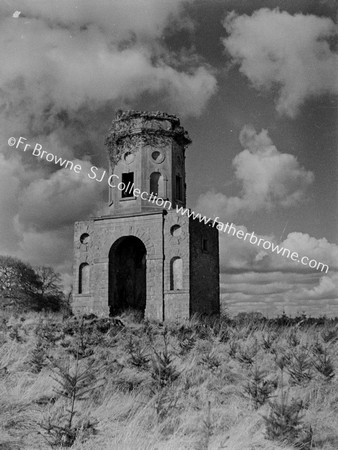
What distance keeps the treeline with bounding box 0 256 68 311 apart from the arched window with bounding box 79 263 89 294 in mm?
8732

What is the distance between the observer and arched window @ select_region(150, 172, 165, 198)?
28.2 meters

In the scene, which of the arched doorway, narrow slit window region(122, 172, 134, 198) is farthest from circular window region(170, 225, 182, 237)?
narrow slit window region(122, 172, 134, 198)

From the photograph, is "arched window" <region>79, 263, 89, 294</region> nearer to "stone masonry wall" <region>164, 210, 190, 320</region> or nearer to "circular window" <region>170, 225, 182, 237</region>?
"stone masonry wall" <region>164, 210, 190, 320</region>

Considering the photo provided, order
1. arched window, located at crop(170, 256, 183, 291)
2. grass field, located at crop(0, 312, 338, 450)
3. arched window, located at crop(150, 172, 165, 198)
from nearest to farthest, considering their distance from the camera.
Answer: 1. grass field, located at crop(0, 312, 338, 450)
2. arched window, located at crop(170, 256, 183, 291)
3. arched window, located at crop(150, 172, 165, 198)

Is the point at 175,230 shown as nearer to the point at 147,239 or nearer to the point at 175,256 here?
the point at 175,256

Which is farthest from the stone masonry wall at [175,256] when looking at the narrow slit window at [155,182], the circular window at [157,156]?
the circular window at [157,156]

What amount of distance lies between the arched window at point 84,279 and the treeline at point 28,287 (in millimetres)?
8732

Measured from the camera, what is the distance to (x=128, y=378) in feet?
33.9

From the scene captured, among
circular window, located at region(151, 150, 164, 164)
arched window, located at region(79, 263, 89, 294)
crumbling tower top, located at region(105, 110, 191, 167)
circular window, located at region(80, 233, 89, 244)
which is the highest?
crumbling tower top, located at region(105, 110, 191, 167)

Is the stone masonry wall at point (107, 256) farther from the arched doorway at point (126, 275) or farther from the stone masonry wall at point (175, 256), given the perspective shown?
the arched doorway at point (126, 275)

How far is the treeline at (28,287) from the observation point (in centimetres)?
3747

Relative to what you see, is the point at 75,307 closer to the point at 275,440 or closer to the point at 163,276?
the point at 163,276

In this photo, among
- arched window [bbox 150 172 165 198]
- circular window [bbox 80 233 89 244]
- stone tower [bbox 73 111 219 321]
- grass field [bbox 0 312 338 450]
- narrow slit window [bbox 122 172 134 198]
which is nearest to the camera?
grass field [bbox 0 312 338 450]

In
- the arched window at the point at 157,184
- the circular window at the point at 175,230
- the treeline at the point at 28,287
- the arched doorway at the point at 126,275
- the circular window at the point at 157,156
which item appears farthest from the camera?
the treeline at the point at 28,287
